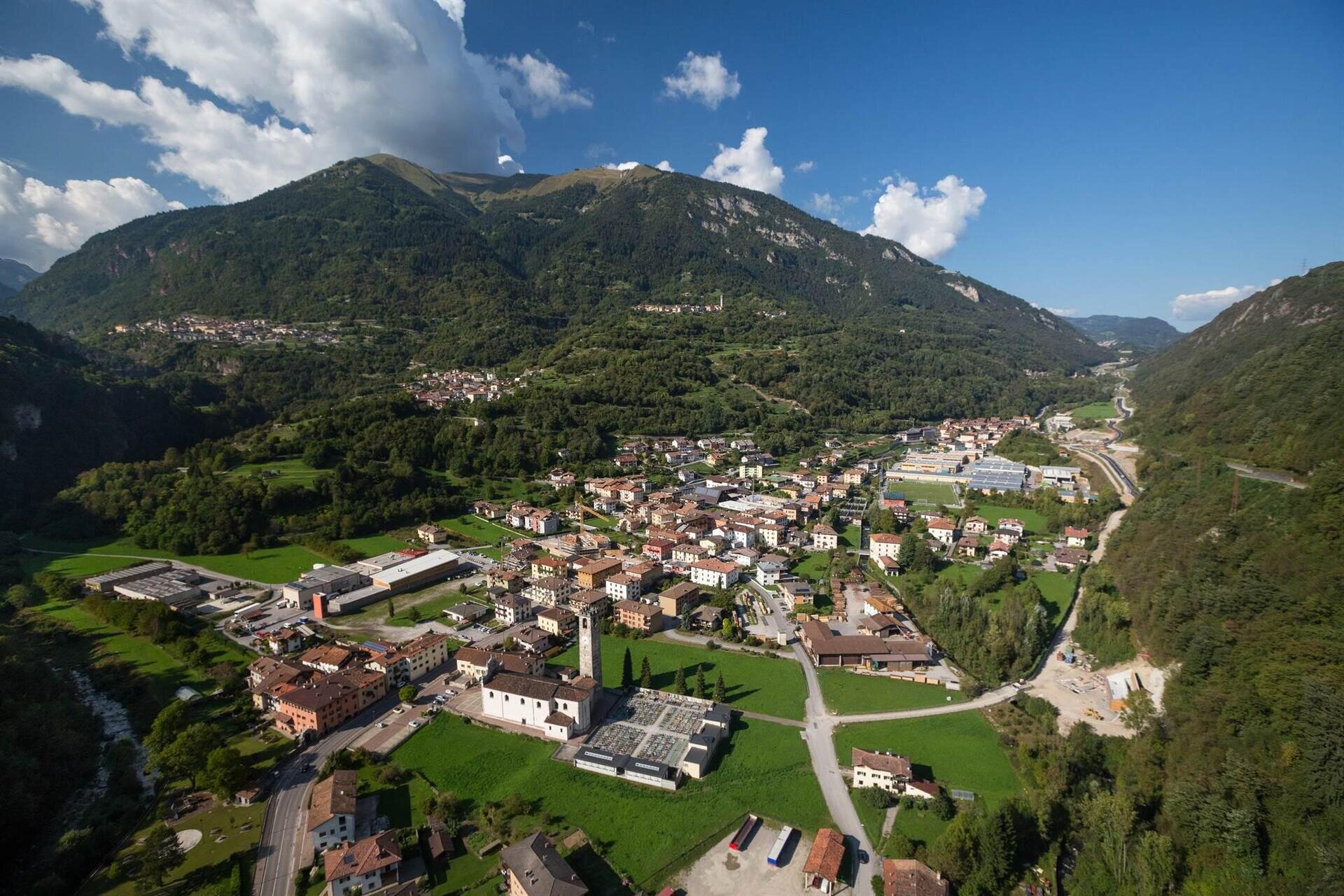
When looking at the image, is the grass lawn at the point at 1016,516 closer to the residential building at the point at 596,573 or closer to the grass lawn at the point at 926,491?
the grass lawn at the point at 926,491

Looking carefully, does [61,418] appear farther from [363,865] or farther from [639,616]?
[363,865]

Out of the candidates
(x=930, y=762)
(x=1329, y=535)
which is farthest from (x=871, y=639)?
(x=1329, y=535)

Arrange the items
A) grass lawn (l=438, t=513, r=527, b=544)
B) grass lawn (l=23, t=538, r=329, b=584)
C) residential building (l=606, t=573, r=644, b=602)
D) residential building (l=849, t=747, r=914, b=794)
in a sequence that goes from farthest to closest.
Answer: grass lawn (l=438, t=513, r=527, b=544)
grass lawn (l=23, t=538, r=329, b=584)
residential building (l=606, t=573, r=644, b=602)
residential building (l=849, t=747, r=914, b=794)

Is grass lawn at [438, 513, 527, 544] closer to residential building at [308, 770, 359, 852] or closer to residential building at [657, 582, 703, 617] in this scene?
residential building at [657, 582, 703, 617]

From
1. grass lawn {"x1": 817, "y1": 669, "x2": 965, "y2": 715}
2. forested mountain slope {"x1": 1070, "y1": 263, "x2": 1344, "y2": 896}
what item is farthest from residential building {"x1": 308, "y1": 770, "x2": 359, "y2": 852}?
forested mountain slope {"x1": 1070, "y1": 263, "x2": 1344, "y2": 896}

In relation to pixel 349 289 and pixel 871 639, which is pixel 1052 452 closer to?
pixel 871 639

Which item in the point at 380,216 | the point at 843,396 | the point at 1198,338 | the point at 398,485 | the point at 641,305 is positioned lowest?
the point at 398,485

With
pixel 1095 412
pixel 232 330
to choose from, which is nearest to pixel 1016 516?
pixel 1095 412
